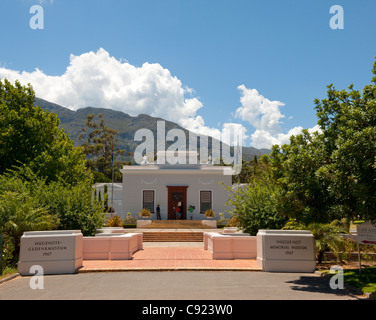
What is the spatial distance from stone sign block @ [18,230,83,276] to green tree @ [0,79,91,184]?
1306cm

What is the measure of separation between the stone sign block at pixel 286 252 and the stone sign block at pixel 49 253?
609cm

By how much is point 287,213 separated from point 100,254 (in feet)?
24.0

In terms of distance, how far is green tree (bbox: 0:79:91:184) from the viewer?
2381 cm

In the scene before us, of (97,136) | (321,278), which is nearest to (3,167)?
(321,278)

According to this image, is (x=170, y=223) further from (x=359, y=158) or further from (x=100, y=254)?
(x=359, y=158)

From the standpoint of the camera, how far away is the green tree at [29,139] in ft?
78.1

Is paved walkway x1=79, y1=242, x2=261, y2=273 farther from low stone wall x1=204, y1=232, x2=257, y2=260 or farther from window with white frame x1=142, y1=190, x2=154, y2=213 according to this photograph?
window with white frame x1=142, y1=190, x2=154, y2=213

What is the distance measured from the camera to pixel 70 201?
1482 centimetres

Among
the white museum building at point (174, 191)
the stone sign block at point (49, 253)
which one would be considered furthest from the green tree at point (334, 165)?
the white museum building at point (174, 191)

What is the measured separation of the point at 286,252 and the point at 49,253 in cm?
750

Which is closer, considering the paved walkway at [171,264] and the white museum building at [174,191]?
the paved walkway at [171,264]

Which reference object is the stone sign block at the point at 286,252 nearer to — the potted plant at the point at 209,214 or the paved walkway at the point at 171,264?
the paved walkway at the point at 171,264

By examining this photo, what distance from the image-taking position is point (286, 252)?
11258mm
